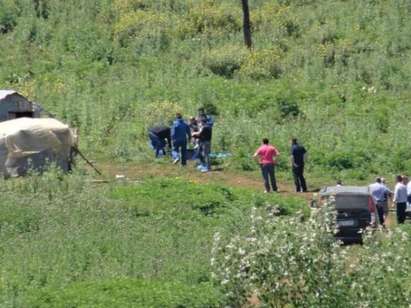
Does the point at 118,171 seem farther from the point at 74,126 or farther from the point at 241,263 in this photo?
the point at 241,263

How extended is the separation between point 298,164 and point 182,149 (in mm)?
4134

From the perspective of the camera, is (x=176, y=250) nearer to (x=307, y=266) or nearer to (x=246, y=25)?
(x=307, y=266)

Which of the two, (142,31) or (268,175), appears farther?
(142,31)

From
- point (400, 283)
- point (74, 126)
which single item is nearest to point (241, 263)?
point (400, 283)

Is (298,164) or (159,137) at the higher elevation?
(159,137)

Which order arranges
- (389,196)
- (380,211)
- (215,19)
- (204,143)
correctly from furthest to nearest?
(215,19) < (204,143) < (389,196) < (380,211)

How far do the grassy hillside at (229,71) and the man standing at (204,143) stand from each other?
49.1 inches

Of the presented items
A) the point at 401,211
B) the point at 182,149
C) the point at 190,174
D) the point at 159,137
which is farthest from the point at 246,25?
the point at 401,211

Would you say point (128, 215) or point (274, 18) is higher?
point (274, 18)

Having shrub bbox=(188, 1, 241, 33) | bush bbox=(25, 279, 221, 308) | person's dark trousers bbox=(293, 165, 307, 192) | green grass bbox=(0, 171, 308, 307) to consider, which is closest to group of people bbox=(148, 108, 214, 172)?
person's dark trousers bbox=(293, 165, 307, 192)

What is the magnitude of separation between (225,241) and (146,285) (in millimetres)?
2807

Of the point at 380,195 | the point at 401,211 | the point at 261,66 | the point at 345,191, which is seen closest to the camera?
the point at 345,191

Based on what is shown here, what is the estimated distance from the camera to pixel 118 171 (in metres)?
41.2

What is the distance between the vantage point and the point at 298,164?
3928 cm
